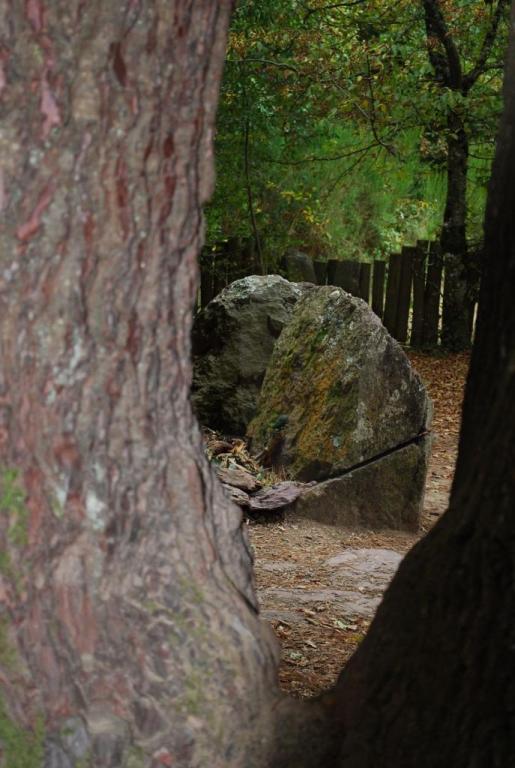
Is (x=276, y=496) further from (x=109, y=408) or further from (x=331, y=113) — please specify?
(x=331, y=113)

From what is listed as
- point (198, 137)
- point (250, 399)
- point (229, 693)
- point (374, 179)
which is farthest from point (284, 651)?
point (374, 179)

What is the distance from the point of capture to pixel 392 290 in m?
12.0

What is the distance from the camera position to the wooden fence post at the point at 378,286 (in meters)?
12.0

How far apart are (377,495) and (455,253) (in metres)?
6.36

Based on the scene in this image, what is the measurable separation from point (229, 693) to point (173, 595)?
234mm

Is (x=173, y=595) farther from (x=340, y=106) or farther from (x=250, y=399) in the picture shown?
(x=340, y=106)

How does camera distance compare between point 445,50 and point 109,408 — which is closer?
point 109,408

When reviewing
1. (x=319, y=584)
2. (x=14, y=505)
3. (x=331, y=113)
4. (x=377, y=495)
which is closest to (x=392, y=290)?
(x=331, y=113)

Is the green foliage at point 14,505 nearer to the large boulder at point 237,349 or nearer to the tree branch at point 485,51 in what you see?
the large boulder at point 237,349

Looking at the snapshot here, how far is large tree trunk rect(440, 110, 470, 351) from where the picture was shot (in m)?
11.2

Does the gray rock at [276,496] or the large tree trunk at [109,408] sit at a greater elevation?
the large tree trunk at [109,408]

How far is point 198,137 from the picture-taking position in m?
1.82

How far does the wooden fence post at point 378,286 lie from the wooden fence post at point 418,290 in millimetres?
389

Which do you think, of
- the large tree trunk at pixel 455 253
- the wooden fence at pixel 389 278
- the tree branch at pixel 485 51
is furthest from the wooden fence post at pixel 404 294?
the tree branch at pixel 485 51
